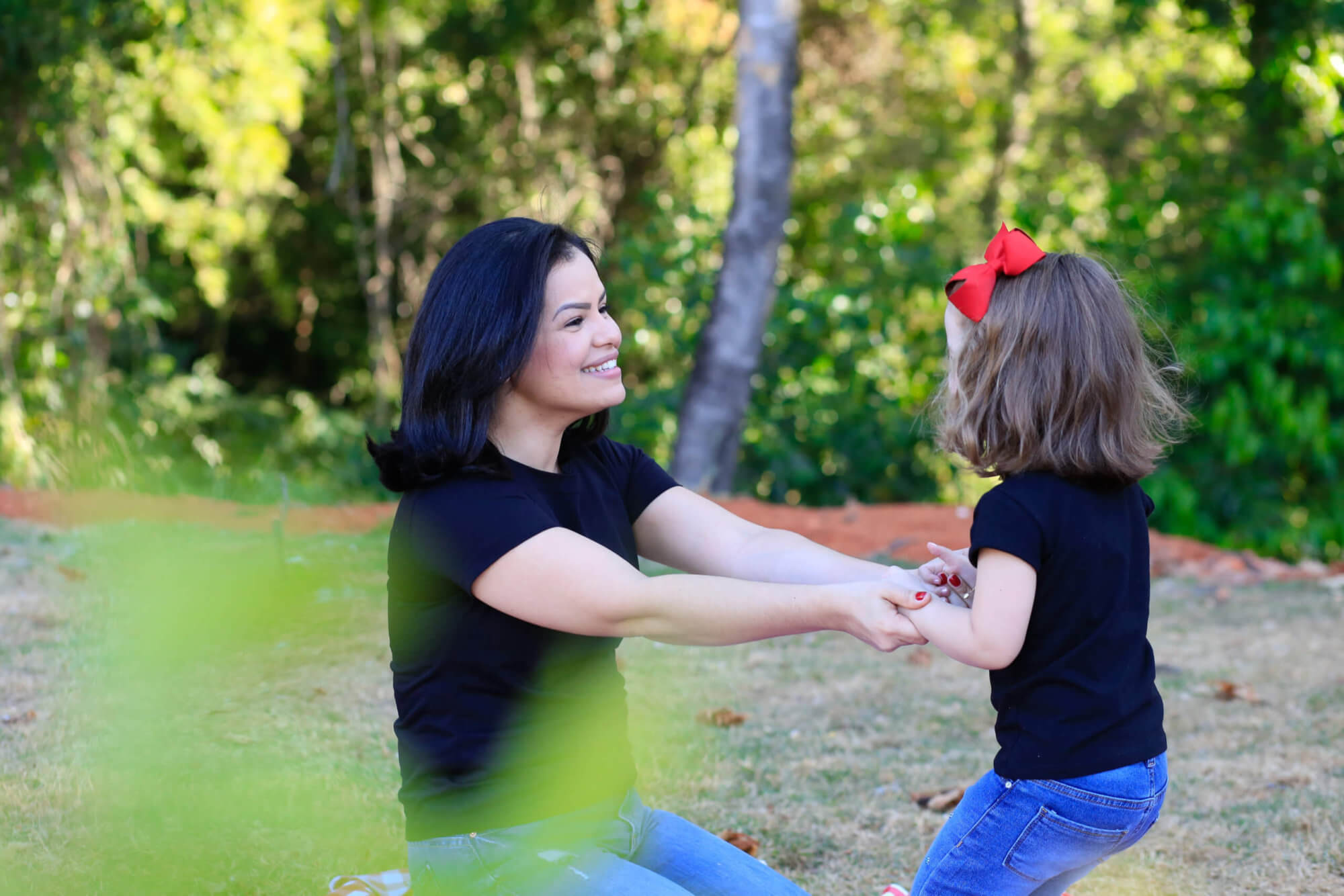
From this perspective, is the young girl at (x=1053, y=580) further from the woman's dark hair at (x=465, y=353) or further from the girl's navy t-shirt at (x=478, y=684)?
the woman's dark hair at (x=465, y=353)

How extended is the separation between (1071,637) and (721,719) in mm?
2274

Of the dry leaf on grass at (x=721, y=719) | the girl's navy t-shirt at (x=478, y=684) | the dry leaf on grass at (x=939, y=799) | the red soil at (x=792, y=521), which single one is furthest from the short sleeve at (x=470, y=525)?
the red soil at (x=792, y=521)

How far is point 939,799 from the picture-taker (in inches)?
135

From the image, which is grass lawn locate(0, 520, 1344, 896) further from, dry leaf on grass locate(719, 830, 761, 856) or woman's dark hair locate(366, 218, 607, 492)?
woman's dark hair locate(366, 218, 607, 492)

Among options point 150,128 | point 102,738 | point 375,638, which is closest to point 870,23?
point 150,128

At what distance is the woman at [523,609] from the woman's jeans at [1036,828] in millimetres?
294

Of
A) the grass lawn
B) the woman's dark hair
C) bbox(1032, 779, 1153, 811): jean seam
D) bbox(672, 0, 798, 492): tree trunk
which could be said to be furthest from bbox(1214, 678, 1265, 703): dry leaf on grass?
bbox(672, 0, 798, 492): tree trunk

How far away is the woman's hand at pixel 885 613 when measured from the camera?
2.13 meters

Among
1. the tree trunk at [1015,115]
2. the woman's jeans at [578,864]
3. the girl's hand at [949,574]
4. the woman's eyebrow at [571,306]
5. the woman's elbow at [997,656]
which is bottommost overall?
the woman's jeans at [578,864]

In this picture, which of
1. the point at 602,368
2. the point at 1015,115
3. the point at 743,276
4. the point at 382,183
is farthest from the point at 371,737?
the point at 1015,115

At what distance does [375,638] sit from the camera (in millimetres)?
4770

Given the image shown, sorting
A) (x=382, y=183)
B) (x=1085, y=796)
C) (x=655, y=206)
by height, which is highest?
(x=382, y=183)

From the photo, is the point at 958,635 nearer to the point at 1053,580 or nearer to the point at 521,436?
the point at 1053,580

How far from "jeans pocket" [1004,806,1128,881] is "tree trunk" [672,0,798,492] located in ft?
19.0
